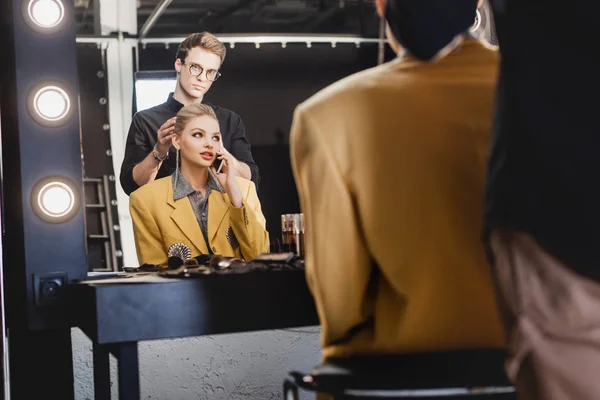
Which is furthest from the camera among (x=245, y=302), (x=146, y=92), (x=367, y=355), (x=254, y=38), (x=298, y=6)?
(x=298, y=6)

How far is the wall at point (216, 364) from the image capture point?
2.16 meters

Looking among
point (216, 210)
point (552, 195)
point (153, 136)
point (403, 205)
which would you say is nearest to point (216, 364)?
point (216, 210)

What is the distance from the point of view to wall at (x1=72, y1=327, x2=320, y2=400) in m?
2.16

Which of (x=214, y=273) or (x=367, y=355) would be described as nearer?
(x=367, y=355)

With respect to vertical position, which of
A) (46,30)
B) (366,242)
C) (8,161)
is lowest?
(366,242)

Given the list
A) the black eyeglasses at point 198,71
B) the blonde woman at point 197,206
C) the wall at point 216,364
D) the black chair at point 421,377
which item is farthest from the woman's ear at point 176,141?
the black chair at point 421,377

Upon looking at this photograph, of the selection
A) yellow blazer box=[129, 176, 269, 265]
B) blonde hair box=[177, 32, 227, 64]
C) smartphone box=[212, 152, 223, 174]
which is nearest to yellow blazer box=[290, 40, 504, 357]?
yellow blazer box=[129, 176, 269, 265]

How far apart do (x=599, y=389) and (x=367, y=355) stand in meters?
0.42

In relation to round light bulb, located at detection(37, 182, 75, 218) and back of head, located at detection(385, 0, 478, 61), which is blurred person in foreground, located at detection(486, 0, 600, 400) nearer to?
back of head, located at detection(385, 0, 478, 61)

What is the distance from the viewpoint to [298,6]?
8.19 metres

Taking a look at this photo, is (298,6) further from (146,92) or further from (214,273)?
(214,273)

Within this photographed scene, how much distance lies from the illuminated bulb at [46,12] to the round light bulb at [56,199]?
13.8 inches

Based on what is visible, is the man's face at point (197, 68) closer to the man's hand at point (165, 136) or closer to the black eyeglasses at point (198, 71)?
the black eyeglasses at point (198, 71)

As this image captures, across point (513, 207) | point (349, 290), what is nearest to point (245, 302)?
point (349, 290)
